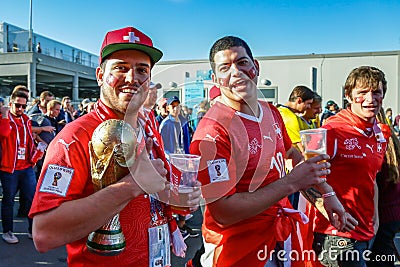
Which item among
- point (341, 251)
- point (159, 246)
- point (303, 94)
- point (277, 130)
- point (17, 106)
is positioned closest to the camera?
point (159, 246)

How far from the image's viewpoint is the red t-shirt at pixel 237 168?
5.41 ft

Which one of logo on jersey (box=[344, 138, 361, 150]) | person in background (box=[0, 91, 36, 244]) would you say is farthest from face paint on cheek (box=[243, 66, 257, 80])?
person in background (box=[0, 91, 36, 244])

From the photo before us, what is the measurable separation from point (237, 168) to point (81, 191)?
28.1 inches

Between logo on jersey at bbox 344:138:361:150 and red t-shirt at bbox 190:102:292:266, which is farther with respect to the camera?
logo on jersey at bbox 344:138:361:150

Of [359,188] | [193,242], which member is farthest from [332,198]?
[193,242]

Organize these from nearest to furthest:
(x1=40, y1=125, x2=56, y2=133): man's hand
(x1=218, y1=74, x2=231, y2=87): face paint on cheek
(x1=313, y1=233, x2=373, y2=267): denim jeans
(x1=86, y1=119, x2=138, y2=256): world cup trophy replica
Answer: (x1=86, y1=119, x2=138, y2=256): world cup trophy replica, (x1=218, y1=74, x2=231, y2=87): face paint on cheek, (x1=313, y1=233, x2=373, y2=267): denim jeans, (x1=40, y1=125, x2=56, y2=133): man's hand

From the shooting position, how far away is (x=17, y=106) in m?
5.15

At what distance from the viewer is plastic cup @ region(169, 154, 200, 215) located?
1.50m

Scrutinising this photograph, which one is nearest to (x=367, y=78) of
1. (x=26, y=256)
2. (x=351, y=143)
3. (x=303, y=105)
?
(x=351, y=143)

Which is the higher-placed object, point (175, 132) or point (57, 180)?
point (175, 132)

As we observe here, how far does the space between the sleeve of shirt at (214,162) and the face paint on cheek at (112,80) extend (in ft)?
1.39

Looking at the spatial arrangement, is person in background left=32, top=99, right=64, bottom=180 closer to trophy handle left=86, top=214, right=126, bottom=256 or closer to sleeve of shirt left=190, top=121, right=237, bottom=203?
sleeve of shirt left=190, top=121, right=237, bottom=203

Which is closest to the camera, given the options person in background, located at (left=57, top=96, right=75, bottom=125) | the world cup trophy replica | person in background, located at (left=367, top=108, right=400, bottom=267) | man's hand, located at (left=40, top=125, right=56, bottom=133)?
the world cup trophy replica

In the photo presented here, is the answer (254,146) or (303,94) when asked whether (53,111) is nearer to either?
(303,94)
